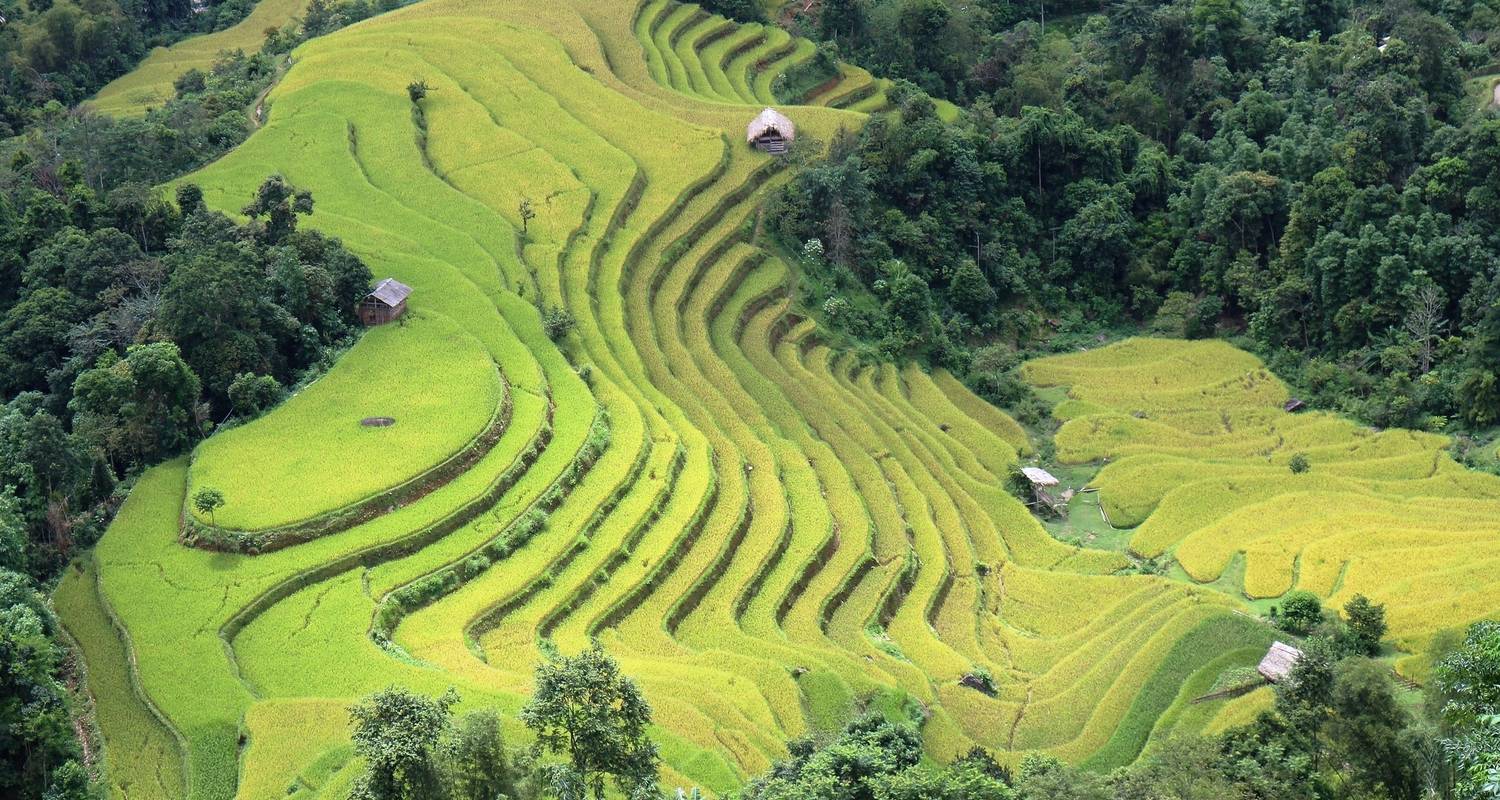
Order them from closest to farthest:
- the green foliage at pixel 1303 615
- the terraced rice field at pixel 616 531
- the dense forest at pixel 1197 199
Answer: the terraced rice field at pixel 616 531 < the green foliage at pixel 1303 615 < the dense forest at pixel 1197 199

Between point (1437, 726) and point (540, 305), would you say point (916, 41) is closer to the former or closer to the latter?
point (540, 305)

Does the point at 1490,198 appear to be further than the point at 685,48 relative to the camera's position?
No

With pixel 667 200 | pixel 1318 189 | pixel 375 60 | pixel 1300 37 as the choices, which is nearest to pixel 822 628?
pixel 667 200

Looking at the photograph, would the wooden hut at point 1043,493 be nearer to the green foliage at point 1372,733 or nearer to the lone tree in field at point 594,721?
the green foliage at point 1372,733

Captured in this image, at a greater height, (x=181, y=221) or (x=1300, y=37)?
(x=1300, y=37)

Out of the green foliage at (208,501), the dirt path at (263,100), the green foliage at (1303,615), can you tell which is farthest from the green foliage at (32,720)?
the dirt path at (263,100)

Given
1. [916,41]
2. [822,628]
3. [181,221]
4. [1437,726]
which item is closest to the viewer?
[1437,726]

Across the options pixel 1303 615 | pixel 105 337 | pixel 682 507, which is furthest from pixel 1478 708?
pixel 105 337
